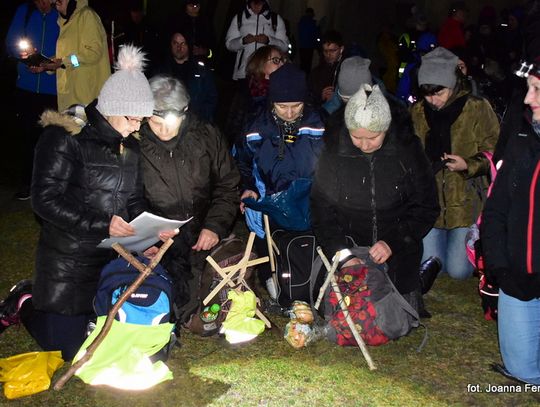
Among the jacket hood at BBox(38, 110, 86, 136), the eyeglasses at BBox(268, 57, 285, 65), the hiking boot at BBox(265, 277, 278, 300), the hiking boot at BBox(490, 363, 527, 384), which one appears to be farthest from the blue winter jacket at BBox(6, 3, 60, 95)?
the hiking boot at BBox(490, 363, 527, 384)

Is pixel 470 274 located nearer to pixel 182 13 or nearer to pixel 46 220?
pixel 46 220

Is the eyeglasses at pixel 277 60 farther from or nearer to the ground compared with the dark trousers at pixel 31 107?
farther from the ground

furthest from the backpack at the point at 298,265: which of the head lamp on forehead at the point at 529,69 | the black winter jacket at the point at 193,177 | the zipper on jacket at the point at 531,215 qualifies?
the head lamp on forehead at the point at 529,69

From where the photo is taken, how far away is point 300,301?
16.8ft

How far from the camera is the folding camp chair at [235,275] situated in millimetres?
4930

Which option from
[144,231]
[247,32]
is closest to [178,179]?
[144,231]

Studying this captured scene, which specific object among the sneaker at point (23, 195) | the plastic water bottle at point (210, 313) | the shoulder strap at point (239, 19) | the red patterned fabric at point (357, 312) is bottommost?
the sneaker at point (23, 195)

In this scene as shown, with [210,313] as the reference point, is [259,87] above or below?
above

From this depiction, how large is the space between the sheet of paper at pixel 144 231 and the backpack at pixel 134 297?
0.52 ft

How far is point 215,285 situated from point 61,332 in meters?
1.15

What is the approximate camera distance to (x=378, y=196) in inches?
195

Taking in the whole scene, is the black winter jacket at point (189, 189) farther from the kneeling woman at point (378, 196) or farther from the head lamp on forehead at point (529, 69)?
the head lamp on forehead at point (529, 69)

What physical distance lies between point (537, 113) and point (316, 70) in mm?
4360

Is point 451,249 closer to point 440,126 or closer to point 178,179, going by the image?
point 440,126
